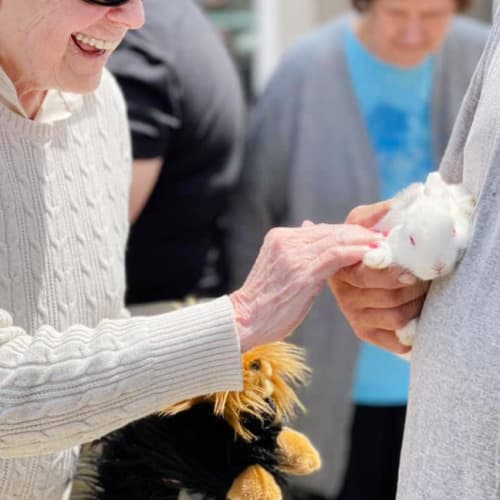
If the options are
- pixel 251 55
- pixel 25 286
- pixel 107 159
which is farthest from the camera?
pixel 251 55

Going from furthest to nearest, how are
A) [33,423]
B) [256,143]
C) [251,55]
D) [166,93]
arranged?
[251,55] → [256,143] → [166,93] → [33,423]

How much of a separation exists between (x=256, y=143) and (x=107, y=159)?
102cm

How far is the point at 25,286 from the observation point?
1.43 m

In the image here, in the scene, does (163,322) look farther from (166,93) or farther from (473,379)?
(166,93)

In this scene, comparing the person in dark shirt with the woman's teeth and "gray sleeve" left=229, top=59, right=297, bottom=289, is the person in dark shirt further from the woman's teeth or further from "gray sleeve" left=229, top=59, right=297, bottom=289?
the woman's teeth

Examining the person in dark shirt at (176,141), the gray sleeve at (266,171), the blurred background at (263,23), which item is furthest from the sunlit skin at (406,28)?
the blurred background at (263,23)

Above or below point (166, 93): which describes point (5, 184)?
above

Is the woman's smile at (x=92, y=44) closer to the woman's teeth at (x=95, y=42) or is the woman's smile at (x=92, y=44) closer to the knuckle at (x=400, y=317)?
the woman's teeth at (x=95, y=42)

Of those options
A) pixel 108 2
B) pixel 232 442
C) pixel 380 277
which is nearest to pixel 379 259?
pixel 380 277

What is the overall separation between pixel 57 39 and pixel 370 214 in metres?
0.42

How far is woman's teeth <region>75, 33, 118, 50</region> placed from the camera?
4.67 ft

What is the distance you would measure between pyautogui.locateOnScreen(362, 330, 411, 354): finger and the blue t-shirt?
1.15 meters

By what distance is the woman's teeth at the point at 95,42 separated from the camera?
142 centimetres

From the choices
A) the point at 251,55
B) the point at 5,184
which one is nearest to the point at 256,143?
the point at 5,184
